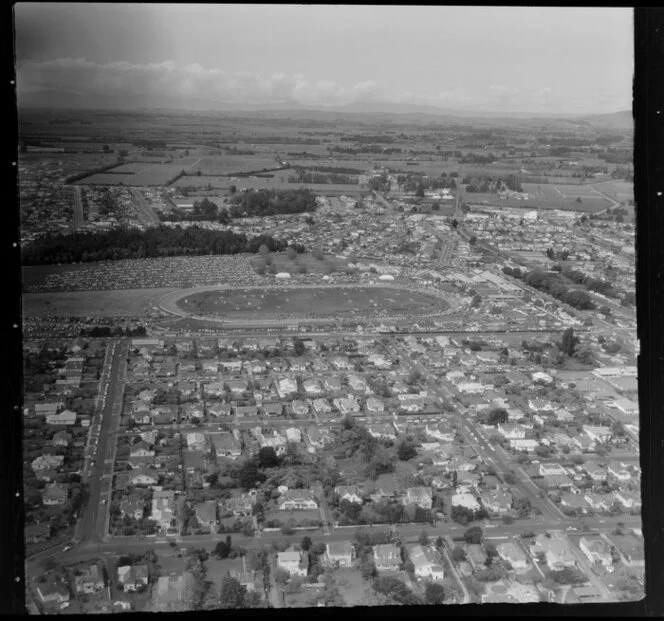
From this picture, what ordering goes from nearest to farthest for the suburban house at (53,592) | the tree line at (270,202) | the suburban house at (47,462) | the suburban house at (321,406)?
the suburban house at (53,592) → the suburban house at (47,462) → the suburban house at (321,406) → the tree line at (270,202)

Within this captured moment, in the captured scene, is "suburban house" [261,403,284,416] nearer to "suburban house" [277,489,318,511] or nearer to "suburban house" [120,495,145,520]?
"suburban house" [277,489,318,511]

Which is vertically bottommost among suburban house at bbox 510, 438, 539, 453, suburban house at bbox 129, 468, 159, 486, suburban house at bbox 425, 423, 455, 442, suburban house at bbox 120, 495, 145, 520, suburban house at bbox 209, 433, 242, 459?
suburban house at bbox 120, 495, 145, 520

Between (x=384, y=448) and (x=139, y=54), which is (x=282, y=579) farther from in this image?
(x=139, y=54)

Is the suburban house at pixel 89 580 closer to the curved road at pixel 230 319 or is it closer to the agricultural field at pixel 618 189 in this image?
the curved road at pixel 230 319

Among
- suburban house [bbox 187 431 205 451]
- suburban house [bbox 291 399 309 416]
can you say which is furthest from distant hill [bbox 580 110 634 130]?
suburban house [bbox 187 431 205 451]

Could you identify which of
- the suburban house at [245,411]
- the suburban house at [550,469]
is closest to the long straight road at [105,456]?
the suburban house at [245,411]

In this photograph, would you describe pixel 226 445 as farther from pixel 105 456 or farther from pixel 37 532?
pixel 37 532

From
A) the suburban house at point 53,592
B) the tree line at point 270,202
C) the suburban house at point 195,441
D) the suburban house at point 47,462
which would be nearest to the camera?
the suburban house at point 53,592
